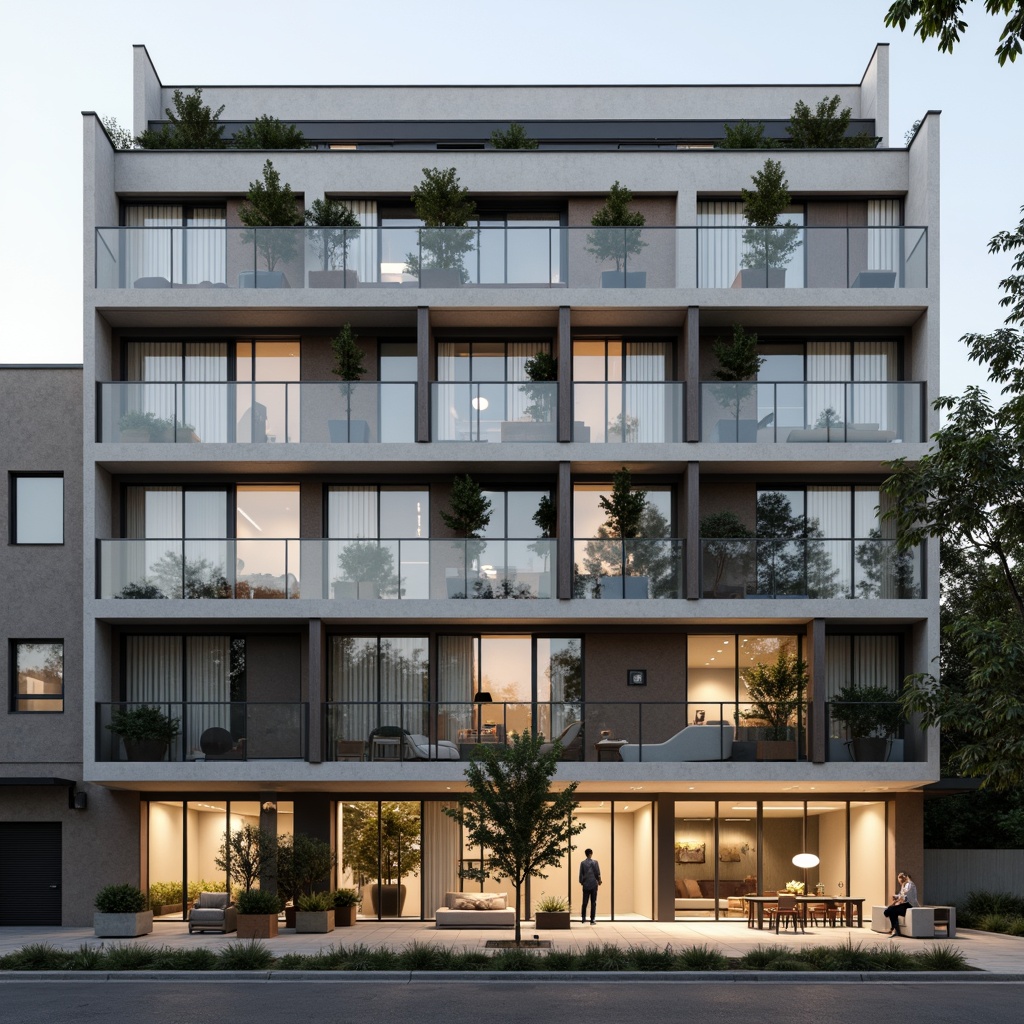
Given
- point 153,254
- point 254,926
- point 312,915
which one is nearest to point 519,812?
point 312,915

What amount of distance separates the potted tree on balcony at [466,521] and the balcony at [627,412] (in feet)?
7.97

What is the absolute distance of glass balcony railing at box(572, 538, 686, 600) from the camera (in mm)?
26531

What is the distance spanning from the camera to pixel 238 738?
26.2 metres

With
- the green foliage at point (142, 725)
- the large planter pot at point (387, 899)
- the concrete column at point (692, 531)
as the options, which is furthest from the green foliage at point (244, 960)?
Answer: the concrete column at point (692, 531)

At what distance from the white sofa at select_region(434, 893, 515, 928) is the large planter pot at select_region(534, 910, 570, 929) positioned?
0.59 m

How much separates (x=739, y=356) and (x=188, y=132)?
44.9 feet

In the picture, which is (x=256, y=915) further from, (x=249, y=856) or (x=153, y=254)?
(x=153, y=254)

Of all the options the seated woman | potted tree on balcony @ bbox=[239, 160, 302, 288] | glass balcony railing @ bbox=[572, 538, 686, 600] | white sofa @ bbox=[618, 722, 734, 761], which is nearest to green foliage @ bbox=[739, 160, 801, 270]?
glass balcony railing @ bbox=[572, 538, 686, 600]

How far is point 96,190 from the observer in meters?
27.7

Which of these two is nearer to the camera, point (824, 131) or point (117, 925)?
point (117, 925)

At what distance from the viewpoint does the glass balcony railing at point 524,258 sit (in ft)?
90.5

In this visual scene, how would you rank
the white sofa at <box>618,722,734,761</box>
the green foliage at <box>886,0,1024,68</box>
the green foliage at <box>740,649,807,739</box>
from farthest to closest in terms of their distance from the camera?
the green foliage at <box>740,649,807,739</box> < the white sofa at <box>618,722,734,761</box> < the green foliage at <box>886,0,1024,68</box>

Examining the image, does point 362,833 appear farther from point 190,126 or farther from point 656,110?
point 656,110

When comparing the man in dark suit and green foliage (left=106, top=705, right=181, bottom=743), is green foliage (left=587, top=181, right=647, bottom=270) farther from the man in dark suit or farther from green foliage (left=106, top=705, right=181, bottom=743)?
green foliage (left=106, top=705, right=181, bottom=743)
